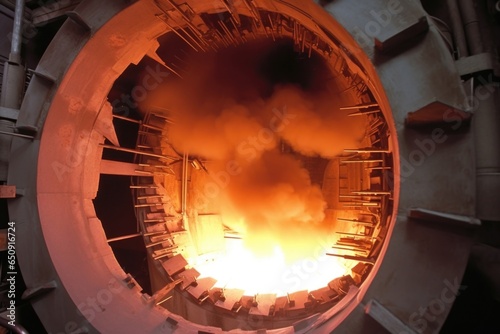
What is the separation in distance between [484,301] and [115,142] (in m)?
3.73

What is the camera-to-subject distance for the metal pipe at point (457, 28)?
202 cm

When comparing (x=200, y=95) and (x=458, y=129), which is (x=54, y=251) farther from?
(x=200, y=95)

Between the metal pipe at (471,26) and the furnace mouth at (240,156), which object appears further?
the furnace mouth at (240,156)

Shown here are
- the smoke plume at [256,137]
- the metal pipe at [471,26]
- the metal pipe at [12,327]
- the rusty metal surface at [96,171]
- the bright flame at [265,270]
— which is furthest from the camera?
the smoke plume at [256,137]

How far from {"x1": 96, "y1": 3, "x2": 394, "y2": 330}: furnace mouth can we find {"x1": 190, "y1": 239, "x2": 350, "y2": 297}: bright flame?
31 mm

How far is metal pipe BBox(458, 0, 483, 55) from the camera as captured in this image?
2.02 m

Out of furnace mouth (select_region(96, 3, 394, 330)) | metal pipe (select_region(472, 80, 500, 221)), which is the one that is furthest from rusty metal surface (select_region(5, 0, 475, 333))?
furnace mouth (select_region(96, 3, 394, 330))

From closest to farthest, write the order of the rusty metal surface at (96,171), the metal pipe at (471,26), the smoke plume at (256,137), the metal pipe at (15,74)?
the rusty metal surface at (96,171) < the metal pipe at (471,26) < the metal pipe at (15,74) < the smoke plume at (256,137)

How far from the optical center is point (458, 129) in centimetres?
181

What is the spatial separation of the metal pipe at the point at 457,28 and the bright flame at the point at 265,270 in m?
3.34

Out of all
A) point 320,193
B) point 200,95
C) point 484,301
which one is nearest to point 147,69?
point 200,95

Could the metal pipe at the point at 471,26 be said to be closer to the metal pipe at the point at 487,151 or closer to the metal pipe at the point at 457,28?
the metal pipe at the point at 457,28

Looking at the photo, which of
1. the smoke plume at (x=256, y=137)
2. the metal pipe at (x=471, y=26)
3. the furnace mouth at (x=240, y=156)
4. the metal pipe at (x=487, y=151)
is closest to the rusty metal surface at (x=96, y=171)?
the metal pipe at (x=487, y=151)

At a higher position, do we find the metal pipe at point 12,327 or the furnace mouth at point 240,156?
the furnace mouth at point 240,156
